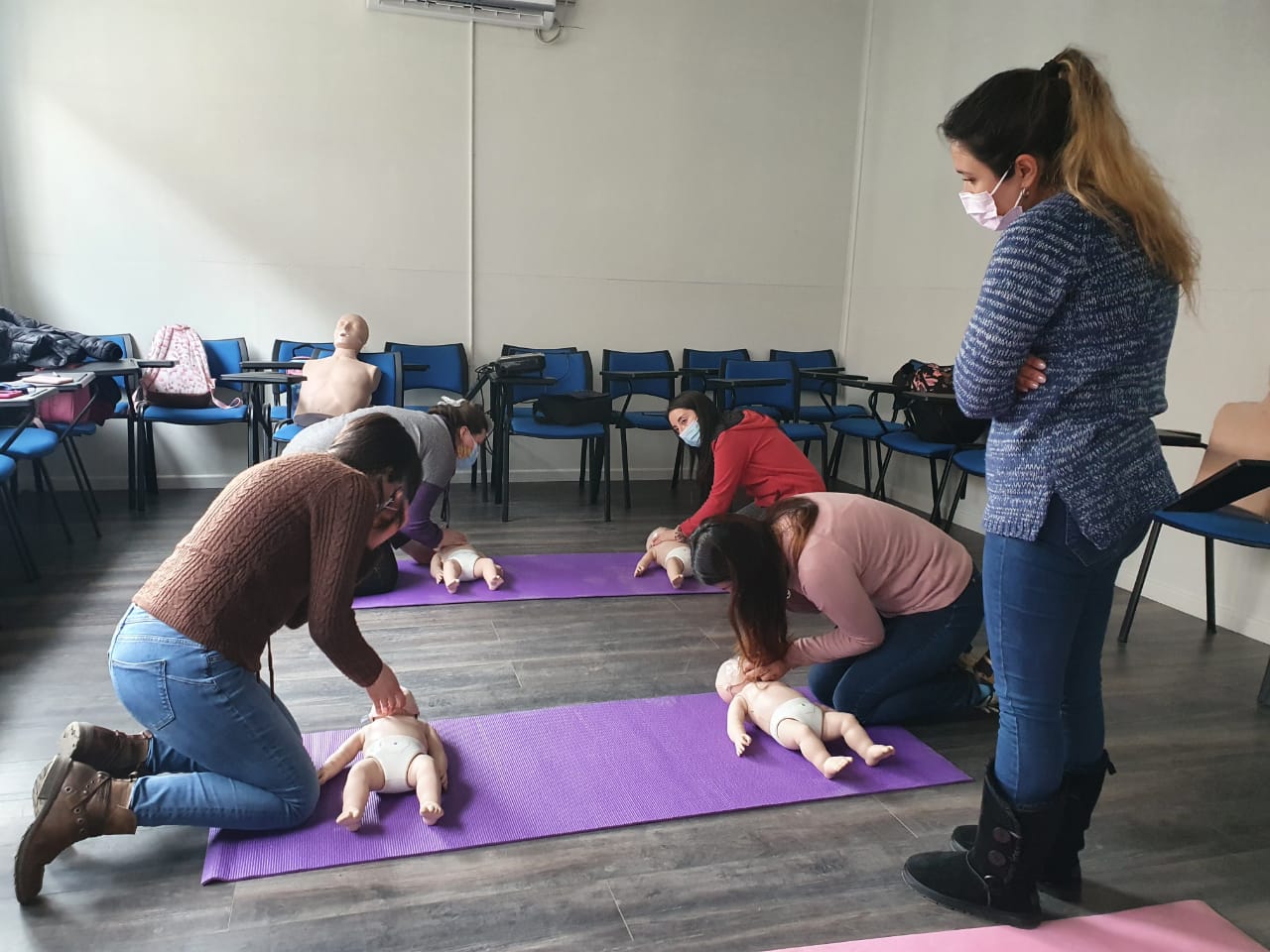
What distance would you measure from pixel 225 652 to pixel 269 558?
202 mm

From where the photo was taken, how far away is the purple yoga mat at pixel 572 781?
Result: 1.87 metres

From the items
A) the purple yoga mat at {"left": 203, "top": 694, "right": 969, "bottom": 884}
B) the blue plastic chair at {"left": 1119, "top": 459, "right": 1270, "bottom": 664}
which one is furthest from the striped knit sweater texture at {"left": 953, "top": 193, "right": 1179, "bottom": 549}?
the purple yoga mat at {"left": 203, "top": 694, "right": 969, "bottom": 884}

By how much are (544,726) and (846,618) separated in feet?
2.84

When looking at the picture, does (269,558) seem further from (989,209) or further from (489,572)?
(489,572)

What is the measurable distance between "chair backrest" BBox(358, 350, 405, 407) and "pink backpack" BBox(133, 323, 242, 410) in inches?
32.4

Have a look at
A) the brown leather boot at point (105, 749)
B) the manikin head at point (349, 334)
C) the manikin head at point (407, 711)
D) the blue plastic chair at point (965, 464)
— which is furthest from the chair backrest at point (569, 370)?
the brown leather boot at point (105, 749)

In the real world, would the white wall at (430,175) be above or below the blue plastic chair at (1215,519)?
above

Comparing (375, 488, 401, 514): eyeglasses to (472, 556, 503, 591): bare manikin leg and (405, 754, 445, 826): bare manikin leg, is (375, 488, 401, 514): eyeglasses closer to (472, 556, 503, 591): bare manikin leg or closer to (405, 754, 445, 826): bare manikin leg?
(405, 754, 445, 826): bare manikin leg

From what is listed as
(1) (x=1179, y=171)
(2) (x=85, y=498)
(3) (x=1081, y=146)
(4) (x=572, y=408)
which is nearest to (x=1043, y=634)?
(3) (x=1081, y=146)

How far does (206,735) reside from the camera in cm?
176

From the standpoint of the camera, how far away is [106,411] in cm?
438

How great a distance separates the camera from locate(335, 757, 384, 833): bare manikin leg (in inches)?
73.7

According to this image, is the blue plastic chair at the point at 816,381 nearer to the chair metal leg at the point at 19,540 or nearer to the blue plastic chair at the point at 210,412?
the blue plastic chair at the point at 210,412

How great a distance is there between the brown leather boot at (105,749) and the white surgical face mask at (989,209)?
1.95 meters
